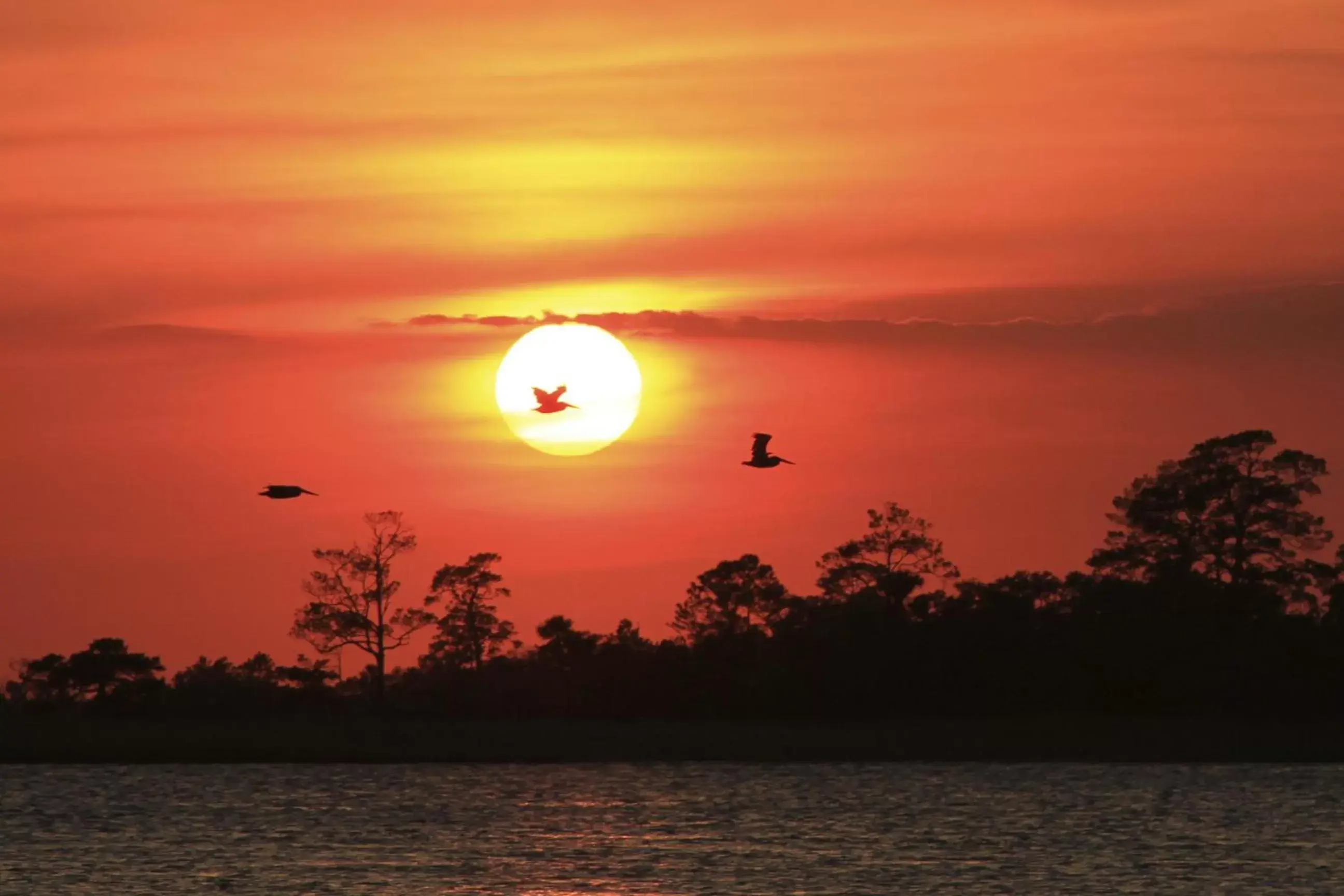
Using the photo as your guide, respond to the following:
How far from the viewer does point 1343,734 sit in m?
89.1

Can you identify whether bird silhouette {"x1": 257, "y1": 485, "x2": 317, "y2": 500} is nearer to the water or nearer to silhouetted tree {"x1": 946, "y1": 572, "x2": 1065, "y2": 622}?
the water

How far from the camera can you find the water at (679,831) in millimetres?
47594

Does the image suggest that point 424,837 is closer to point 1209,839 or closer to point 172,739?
point 1209,839

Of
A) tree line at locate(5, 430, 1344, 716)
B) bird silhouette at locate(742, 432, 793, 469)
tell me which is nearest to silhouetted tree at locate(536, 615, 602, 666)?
tree line at locate(5, 430, 1344, 716)

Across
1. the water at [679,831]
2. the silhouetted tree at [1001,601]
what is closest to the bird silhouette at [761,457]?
the water at [679,831]

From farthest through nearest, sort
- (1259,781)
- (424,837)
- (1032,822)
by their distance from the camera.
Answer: (1259,781) → (1032,822) → (424,837)

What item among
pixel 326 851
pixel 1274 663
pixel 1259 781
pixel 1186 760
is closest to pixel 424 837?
pixel 326 851

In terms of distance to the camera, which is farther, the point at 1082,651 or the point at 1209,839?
the point at 1082,651

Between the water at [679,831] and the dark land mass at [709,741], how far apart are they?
1573 millimetres

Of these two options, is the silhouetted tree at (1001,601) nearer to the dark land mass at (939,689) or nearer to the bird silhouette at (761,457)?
the dark land mass at (939,689)

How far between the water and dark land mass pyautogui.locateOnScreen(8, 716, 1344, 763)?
157 cm

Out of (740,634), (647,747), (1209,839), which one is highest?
(740,634)

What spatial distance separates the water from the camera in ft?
156

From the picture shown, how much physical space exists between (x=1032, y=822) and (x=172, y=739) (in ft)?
154
